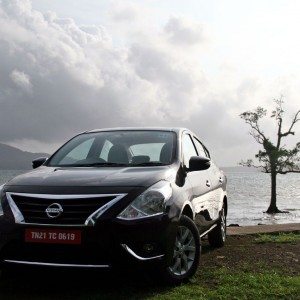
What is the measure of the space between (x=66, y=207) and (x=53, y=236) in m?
0.27

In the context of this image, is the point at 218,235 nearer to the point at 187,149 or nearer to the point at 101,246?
the point at 187,149

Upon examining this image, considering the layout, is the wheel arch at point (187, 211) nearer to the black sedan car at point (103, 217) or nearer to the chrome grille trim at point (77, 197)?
the black sedan car at point (103, 217)

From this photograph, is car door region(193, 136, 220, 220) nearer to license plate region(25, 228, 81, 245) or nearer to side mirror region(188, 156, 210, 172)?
side mirror region(188, 156, 210, 172)

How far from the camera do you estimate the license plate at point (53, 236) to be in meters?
4.42

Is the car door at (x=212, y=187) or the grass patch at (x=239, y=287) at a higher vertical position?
the car door at (x=212, y=187)

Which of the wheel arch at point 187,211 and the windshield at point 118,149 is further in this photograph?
the windshield at point 118,149

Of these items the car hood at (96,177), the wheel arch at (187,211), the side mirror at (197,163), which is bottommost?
the wheel arch at (187,211)

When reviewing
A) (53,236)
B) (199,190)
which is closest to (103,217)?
(53,236)

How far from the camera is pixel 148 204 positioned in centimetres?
464

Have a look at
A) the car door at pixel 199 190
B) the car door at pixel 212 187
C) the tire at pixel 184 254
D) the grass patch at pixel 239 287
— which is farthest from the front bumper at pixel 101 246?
the car door at pixel 212 187

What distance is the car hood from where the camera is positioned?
15.6 ft

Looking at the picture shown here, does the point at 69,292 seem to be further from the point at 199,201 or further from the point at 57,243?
the point at 199,201

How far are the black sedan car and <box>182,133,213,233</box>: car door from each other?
0.65 ft

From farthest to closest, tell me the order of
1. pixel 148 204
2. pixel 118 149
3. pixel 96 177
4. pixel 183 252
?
pixel 118 149, pixel 183 252, pixel 96 177, pixel 148 204
